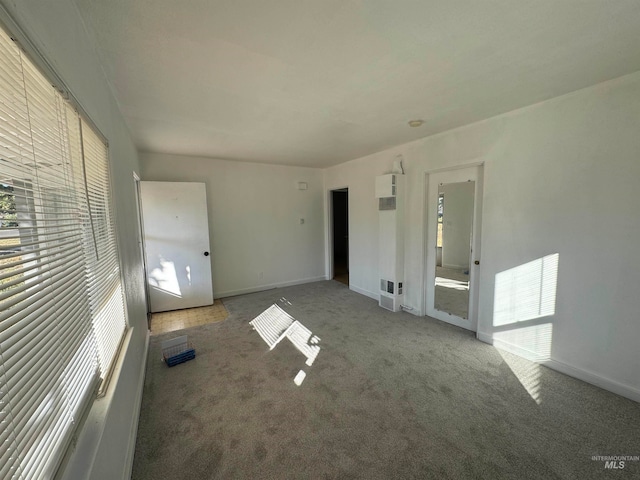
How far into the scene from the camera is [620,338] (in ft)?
6.81

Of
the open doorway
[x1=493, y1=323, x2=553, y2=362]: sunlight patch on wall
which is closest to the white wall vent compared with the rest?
[x1=493, y1=323, x2=553, y2=362]: sunlight patch on wall

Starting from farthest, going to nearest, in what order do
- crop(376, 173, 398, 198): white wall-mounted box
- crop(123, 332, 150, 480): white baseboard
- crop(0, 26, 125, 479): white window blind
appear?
crop(376, 173, 398, 198): white wall-mounted box < crop(123, 332, 150, 480): white baseboard < crop(0, 26, 125, 479): white window blind

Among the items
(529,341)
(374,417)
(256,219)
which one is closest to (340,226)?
Result: (256,219)

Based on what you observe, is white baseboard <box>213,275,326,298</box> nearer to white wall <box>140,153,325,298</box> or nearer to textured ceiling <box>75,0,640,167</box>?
white wall <box>140,153,325,298</box>

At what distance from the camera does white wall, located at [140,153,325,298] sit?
4.40 m

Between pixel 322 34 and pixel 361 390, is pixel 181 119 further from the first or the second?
pixel 361 390

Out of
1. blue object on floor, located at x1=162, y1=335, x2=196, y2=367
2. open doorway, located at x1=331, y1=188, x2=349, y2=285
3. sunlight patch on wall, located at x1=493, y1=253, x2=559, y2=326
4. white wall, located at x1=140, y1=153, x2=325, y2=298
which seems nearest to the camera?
sunlight patch on wall, located at x1=493, y1=253, x2=559, y2=326

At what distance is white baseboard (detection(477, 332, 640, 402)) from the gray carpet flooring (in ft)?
0.21

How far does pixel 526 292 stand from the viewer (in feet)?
8.54

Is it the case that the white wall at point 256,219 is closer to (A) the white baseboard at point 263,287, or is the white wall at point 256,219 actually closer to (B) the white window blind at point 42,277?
(A) the white baseboard at point 263,287

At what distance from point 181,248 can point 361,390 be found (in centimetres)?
333

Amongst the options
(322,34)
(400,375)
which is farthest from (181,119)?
(400,375)

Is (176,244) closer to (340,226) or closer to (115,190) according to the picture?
(115,190)

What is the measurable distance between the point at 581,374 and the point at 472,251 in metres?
1.40
